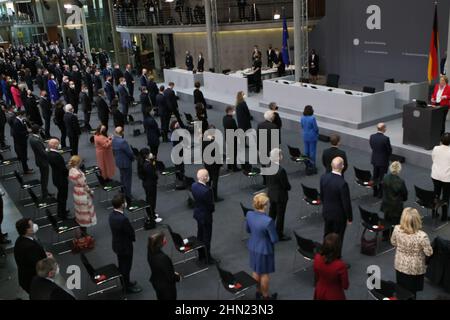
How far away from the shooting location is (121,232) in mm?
6219

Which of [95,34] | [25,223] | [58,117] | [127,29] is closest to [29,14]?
[95,34]

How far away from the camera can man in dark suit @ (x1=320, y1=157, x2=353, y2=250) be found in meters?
6.39

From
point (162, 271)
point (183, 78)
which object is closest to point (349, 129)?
point (162, 271)

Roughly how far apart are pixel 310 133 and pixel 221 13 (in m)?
16.9

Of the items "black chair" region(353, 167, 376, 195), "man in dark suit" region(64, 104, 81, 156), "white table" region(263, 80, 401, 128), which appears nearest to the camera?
"black chair" region(353, 167, 376, 195)

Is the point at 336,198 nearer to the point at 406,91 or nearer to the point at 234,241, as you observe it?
the point at 234,241

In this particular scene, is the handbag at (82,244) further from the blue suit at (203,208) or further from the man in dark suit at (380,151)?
the man in dark suit at (380,151)

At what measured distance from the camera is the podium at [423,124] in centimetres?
1060

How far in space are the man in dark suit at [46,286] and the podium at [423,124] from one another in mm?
8793

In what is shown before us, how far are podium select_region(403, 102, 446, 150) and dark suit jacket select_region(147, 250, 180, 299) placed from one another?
7750mm

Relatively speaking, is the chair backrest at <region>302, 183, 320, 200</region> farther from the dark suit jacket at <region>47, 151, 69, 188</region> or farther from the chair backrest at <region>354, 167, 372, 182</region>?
the dark suit jacket at <region>47, 151, 69, 188</region>

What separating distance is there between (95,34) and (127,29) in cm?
1226

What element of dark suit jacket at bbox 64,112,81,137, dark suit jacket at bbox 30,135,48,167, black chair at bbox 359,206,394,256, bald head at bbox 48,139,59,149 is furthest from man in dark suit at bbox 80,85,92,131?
black chair at bbox 359,206,394,256
